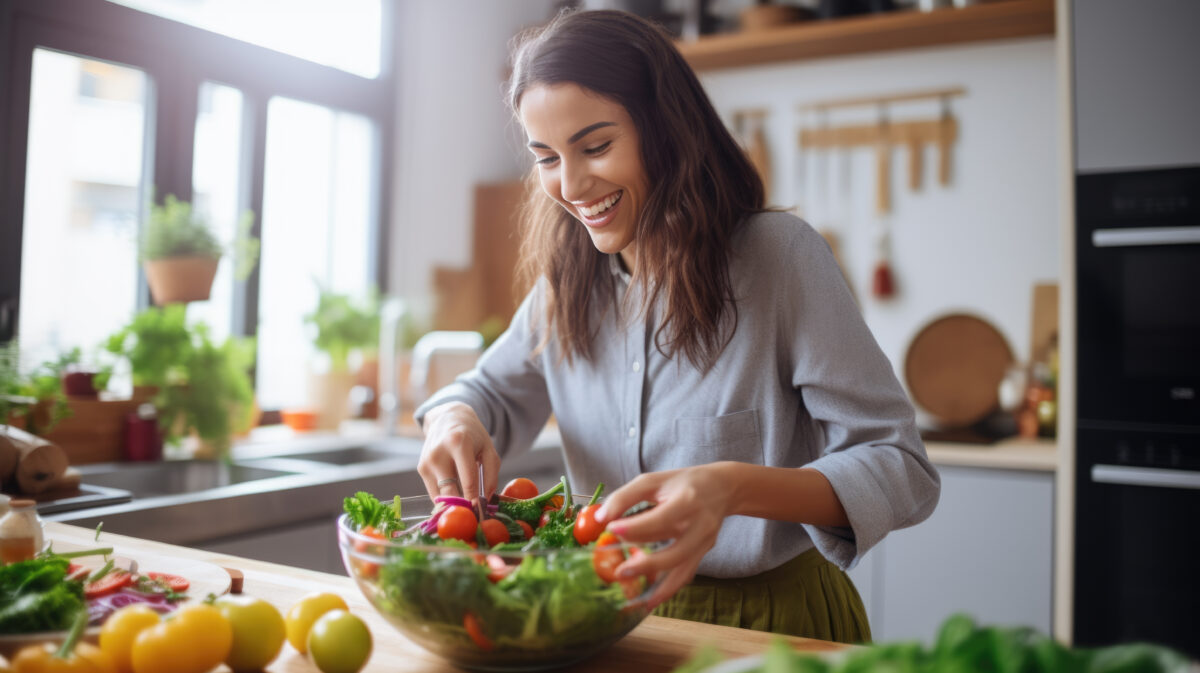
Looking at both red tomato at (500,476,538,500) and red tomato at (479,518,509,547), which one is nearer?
red tomato at (479,518,509,547)

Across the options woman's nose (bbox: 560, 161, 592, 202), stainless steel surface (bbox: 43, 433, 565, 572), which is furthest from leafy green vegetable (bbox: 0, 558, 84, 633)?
stainless steel surface (bbox: 43, 433, 565, 572)

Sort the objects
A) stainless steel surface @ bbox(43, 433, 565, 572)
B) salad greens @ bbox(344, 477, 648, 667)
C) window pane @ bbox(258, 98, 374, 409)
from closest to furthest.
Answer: salad greens @ bbox(344, 477, 648, 667), stainless steel surface @ bbox(43, 433, 565, 572), window pane @ bbox(258, 98, 374, 409)

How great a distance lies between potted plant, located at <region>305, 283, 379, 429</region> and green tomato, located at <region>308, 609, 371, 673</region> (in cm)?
231

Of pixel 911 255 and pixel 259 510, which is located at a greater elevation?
pixel 911 255

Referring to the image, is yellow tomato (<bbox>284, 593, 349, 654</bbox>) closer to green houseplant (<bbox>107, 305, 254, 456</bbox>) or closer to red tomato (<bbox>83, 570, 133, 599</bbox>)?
red tomato (<bbox>83, 570, 133, 599</bbox>)

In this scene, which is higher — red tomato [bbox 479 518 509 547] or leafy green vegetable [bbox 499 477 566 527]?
leafy green vegetable [bbox 499 477 566 527]

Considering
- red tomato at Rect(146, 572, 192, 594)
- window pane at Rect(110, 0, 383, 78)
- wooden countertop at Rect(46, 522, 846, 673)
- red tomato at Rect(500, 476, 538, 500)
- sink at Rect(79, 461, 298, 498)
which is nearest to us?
wooden countertop at Rect(46, 522, 846, 673)

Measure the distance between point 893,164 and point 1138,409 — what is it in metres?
1.32

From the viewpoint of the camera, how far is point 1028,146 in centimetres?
317

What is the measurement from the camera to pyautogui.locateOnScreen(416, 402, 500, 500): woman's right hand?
3.66 feet

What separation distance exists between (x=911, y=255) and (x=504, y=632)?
293cm

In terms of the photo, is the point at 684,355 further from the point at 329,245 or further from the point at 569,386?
the point at 329,245

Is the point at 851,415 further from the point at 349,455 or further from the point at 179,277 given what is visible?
the point at 349,455

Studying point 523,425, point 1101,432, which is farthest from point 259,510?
point 1101,432
